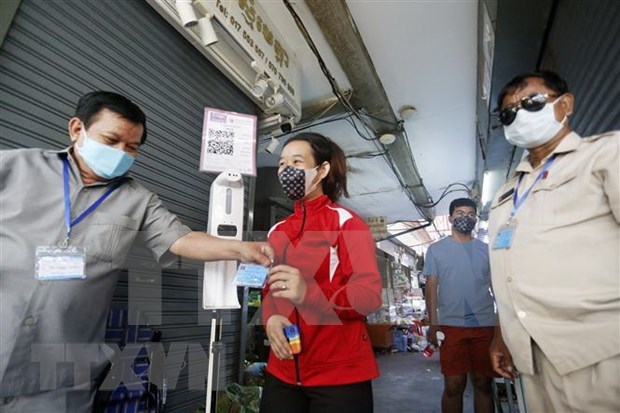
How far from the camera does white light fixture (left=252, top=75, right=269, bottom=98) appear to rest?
274 cm

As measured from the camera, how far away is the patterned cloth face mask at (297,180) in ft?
4.41

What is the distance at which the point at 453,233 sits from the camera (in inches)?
115

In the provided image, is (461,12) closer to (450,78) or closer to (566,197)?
(450,78)

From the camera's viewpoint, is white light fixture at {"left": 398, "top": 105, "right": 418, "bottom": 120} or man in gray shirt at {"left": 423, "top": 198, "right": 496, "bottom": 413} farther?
white light fixture at {"left": 398, "top": 105, "right": 418, "bottom": 120}

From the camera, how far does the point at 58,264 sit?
1035mm

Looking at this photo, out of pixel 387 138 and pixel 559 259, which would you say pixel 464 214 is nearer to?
pixel 387 138

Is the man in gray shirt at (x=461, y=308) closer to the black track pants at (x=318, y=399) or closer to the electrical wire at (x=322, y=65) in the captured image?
the electrical wire at (x=322, y=65)

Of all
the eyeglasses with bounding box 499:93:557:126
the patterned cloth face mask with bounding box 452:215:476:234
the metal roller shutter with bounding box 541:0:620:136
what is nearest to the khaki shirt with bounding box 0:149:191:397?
the eyeglasses with bounding box 499:93:557:126

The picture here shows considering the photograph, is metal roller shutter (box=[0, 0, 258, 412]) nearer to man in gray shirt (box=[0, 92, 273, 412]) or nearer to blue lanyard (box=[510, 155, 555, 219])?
man in gray shirt (box=[0, 92, 273, 412])

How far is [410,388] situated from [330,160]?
425cm

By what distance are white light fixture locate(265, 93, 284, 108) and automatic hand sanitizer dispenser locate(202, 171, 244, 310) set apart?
4.96 feet

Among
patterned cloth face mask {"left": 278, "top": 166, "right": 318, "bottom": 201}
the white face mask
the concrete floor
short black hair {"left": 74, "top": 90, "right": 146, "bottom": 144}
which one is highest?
short black hair {"left": 74, "top": 90, "right": 146, "bottom": 144}

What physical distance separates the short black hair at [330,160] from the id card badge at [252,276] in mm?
475

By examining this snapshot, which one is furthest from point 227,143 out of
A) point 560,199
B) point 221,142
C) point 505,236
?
point 560,199
